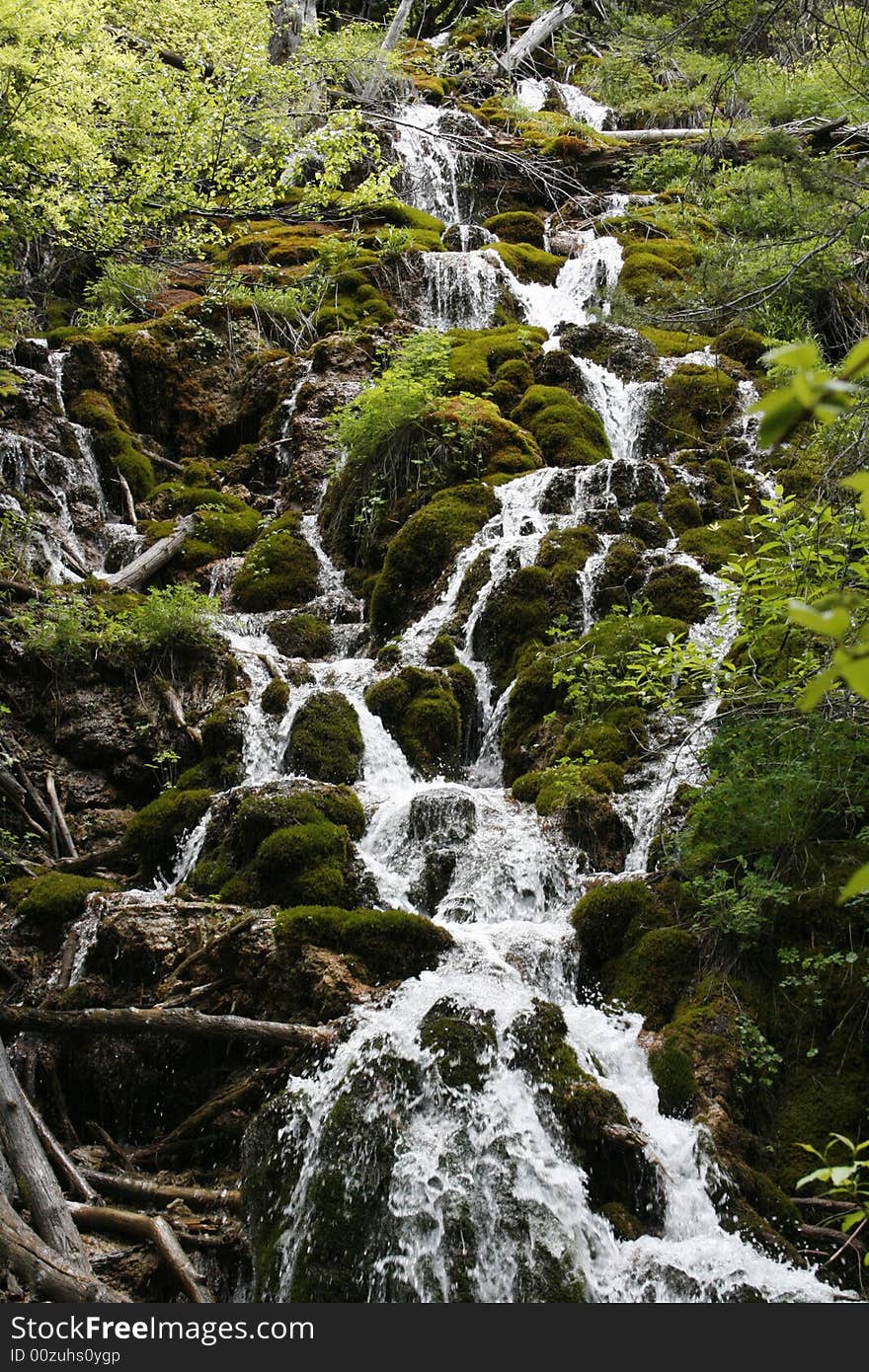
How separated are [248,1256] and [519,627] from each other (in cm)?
622

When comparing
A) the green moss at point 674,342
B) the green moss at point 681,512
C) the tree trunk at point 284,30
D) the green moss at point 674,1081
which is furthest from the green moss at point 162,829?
the tree trunk at point 284,30

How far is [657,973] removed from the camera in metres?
5.91

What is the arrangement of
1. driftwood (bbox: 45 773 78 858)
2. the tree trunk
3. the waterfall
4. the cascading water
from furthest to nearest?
the waterfall < the tree trunk < driftwood (bbox: 45 773 78 858) < the cascading water

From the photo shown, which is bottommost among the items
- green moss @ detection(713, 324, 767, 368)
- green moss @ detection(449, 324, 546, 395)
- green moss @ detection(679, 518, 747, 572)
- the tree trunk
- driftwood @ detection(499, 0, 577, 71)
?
green moss @ detection(679, 518, 747, 572)

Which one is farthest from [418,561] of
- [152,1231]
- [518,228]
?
[518,228]

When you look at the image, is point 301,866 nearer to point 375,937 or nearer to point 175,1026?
point 375,937

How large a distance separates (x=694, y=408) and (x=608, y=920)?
917 cm

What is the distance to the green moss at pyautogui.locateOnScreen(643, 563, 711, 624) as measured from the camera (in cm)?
919

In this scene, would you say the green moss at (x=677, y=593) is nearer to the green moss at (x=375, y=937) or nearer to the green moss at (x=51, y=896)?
the green moss at (x=375, y=937)

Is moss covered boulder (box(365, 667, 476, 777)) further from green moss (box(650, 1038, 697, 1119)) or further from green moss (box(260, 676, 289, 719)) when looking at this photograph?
green moss (box(650, 1038, 697, 1119))

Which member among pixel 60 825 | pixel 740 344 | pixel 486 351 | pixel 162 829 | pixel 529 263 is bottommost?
pixel 60 825

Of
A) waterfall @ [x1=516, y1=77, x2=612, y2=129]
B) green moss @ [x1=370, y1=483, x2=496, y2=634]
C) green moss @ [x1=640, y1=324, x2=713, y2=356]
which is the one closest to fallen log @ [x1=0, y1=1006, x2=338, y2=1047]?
green moss @ [x1=370, y1=483, x2=496, y2=634]

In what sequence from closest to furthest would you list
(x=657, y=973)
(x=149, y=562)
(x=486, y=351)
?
(x=657, y=973), (x=149, y=562), (x=486, y=351)

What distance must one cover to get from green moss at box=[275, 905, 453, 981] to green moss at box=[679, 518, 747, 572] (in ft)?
18.1
